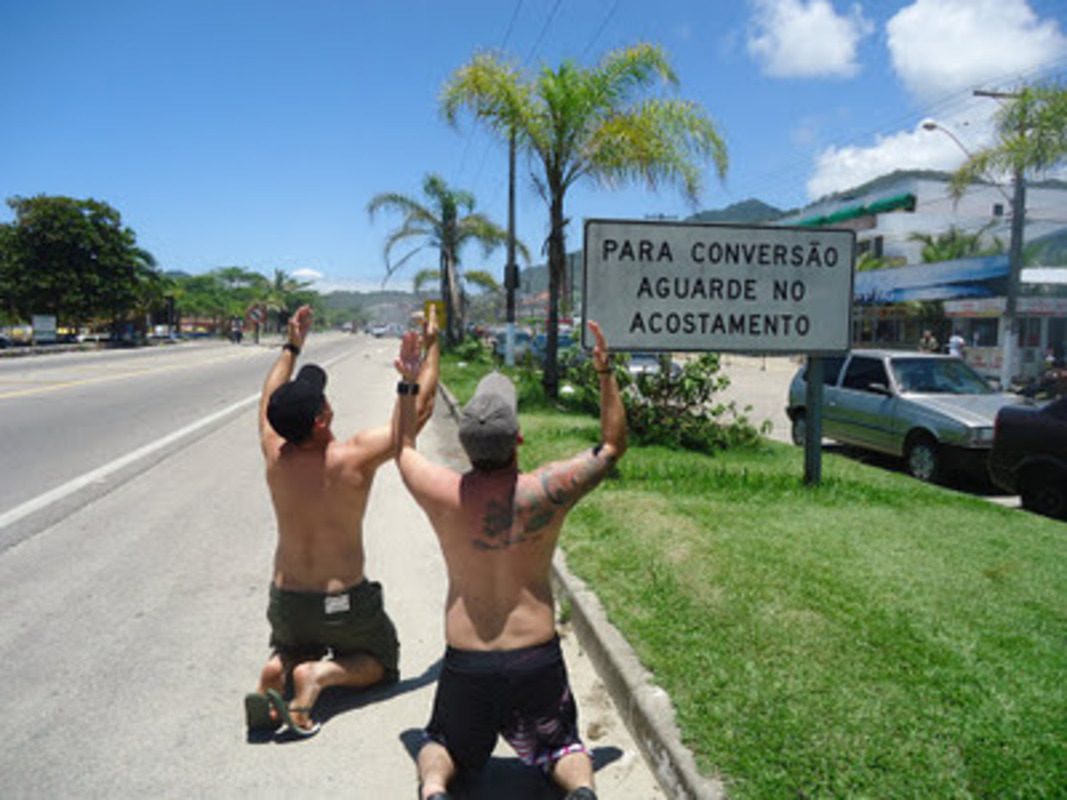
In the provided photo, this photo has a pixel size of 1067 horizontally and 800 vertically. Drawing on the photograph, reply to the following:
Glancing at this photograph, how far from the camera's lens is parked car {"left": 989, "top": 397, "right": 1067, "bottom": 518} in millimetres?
7637

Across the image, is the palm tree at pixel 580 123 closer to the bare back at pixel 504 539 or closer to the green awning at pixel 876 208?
the bare back at pixel 504 539

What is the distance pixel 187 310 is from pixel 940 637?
100473 mm

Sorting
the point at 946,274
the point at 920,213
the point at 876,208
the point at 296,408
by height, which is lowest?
the point at 296,408

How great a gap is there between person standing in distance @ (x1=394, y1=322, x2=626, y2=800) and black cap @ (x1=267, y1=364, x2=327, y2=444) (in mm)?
797

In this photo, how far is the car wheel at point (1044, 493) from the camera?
25.2 feet

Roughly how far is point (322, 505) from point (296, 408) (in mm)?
432

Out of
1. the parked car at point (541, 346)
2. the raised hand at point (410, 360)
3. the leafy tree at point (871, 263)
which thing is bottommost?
the parked car at point (541, 346)

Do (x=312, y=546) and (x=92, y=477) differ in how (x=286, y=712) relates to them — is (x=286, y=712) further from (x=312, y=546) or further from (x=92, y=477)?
(x=92, y=477)

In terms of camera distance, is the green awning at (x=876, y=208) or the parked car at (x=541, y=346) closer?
the parked car at (x=541, y=346)

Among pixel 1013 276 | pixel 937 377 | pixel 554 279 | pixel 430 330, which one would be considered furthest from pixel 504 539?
pixel 1013 276

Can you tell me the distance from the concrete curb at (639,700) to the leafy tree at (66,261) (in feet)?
156

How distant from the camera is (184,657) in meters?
4.49

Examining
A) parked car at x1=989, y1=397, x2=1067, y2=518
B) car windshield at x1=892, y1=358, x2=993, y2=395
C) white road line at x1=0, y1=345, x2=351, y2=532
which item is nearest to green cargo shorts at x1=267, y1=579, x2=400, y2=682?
white road line at x1=0, y1=345, x2=351, y2=532

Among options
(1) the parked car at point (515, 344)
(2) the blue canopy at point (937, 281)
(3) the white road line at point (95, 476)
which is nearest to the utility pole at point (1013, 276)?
(2) the blue canopy at point (937, 281)
